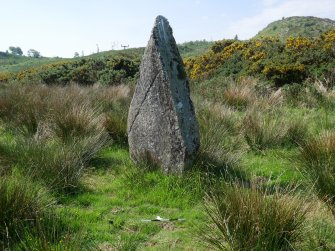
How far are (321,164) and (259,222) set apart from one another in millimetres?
1858

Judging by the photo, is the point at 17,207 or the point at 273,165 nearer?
the point at 17,207

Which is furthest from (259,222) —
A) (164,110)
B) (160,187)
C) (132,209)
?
(164,110)

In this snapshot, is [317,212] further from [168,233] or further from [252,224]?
[168,233]

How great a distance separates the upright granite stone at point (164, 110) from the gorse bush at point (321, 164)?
1.40 metres

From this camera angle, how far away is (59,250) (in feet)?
9.89

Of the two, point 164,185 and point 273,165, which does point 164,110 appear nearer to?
point 164,185

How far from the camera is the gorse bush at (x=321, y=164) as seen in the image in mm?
4273

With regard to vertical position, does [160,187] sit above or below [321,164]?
below

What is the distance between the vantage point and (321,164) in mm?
4793

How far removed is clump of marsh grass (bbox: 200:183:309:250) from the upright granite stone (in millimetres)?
1857

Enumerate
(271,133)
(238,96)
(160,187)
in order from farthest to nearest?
(238,96) → (271,133) → (160,187)

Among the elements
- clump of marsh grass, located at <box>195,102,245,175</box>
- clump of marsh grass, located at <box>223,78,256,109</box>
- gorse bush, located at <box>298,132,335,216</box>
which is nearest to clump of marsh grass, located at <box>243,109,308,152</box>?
clump of marsh grass, located at <box>195,102,245,175</box>

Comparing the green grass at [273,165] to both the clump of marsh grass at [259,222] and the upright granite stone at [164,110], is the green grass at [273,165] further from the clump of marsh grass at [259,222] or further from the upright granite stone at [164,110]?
the clump of marsh grass at [259,222]

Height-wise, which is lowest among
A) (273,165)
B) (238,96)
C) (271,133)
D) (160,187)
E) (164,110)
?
(273,165)
